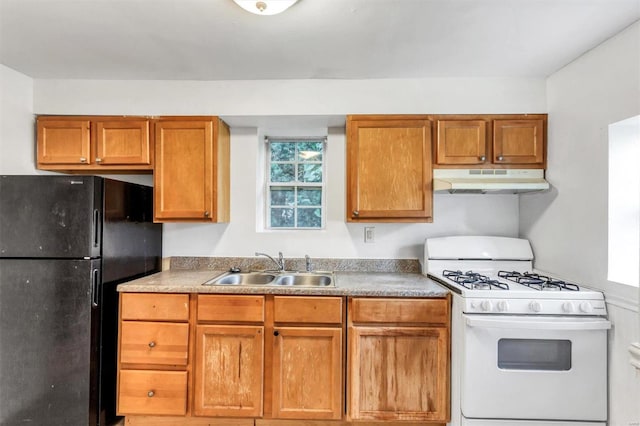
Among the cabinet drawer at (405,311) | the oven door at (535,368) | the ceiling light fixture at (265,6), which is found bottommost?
the oven door at (535,368)

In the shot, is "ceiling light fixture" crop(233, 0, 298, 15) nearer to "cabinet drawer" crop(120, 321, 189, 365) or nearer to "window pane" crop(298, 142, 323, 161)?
"window pane" crop(298, 142, 323, 161)

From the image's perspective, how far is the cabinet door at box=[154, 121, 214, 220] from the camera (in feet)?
7.07

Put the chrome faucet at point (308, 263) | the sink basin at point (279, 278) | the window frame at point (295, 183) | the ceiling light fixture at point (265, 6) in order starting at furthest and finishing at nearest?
1. the window frame at point (295, 183)
2. the chrome faucet at point (308, 263)
3. the sink basin at point (279, 278)
4. the ceiling light fixture at point (265, 6)

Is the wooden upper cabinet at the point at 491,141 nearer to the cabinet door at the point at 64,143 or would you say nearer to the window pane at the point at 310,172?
the window pane at the point at 310,172

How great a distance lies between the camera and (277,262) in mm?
2395

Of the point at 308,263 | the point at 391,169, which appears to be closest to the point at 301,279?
the point at 308,263

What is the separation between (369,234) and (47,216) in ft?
6.76

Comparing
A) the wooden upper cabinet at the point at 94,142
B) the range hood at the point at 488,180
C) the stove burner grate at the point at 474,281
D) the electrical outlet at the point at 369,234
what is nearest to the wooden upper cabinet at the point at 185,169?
the wooden upper cabinet at the point at 94,142

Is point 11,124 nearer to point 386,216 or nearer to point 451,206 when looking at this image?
point 386,216

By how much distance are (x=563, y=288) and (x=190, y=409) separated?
2.27 meters

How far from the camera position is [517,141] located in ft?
6.91

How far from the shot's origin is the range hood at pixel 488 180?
6.59ft

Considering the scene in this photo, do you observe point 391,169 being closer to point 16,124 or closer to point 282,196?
point 282,196

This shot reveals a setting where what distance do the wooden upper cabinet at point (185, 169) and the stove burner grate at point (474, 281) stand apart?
66.2 inches
